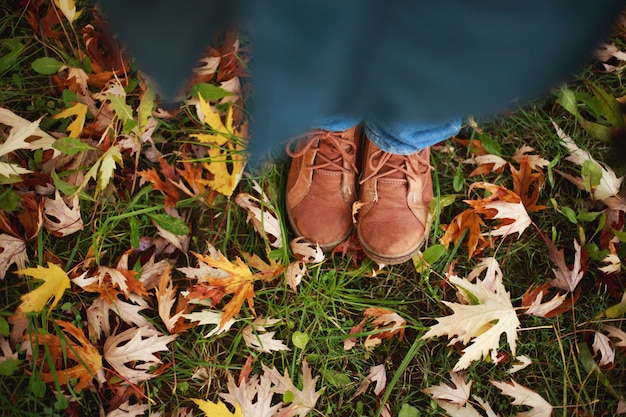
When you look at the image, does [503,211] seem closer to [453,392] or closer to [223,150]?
[453,392]

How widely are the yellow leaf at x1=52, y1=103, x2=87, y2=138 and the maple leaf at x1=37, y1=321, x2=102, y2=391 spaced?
23.9 inches

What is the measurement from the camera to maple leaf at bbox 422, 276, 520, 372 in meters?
1.27

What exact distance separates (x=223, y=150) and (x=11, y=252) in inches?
28.2

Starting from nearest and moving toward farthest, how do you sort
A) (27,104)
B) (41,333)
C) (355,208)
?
(41,333) → (355,208) → (27,104)

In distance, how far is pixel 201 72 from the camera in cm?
160

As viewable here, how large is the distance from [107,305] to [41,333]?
7.4 inches

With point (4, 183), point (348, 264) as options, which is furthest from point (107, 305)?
point (348, 264)

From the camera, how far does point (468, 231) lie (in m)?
1.48

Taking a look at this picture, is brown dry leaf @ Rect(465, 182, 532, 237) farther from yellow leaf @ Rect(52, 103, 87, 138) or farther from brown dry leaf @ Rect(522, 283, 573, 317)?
yellow leaf @ Rect(52, 103, 87, 138)

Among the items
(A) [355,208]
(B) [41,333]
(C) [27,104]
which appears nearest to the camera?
(B) [41,333]

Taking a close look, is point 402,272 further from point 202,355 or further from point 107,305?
point 107,305

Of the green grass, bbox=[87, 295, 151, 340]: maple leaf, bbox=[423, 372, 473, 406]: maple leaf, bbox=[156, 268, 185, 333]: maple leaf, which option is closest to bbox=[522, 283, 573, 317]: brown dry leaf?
the green grass

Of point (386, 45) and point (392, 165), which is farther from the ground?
point (386, 45)

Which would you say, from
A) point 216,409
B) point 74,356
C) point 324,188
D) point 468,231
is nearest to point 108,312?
point 74,356
